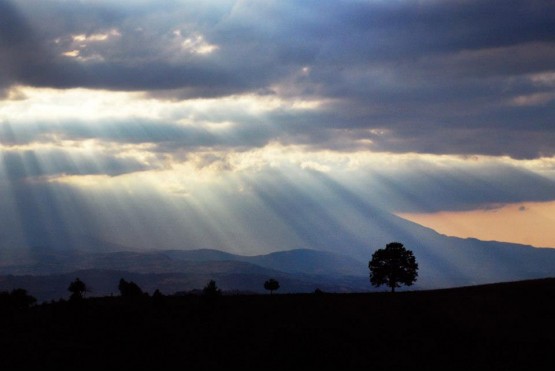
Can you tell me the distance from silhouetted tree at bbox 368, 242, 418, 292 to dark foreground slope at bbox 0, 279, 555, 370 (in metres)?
20.5

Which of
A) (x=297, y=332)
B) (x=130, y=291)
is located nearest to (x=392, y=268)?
(x=297, y=332)

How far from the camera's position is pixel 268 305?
115875 mm

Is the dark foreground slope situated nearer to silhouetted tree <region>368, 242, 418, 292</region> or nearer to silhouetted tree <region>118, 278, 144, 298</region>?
silhouetted tree <region>118, 278, 144, 298</region>

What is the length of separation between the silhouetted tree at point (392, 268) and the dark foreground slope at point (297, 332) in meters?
20.5

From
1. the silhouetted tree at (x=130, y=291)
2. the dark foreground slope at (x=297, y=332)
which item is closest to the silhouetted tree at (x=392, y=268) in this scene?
the dark foreground slope at (x=297, y=332)

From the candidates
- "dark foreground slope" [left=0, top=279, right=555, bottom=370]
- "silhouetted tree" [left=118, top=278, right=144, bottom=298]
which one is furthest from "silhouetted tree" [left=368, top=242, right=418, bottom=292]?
"silhouetted tree" [left=118, top=278, right=144, bottom=298]

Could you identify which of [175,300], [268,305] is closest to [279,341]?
[268,305]

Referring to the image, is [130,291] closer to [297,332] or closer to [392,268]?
[297,332]

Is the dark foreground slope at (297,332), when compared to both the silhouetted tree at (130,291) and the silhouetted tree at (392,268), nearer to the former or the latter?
the silhouetted tree at (130,291)

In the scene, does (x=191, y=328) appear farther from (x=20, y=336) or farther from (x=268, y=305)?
(x=20, y=336)

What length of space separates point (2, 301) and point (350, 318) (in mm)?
66188

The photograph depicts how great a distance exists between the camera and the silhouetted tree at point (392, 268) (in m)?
145

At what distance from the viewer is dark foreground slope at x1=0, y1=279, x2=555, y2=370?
9075cm

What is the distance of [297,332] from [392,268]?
163 feet
